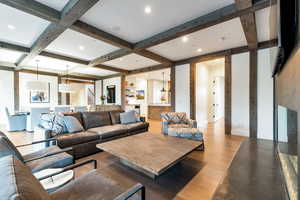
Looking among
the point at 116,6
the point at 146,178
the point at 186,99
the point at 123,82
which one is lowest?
the point at 146,178

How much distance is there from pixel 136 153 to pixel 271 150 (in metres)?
2.14

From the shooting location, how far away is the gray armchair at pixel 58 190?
598 millimetres

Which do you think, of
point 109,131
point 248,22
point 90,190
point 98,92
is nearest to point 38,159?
point 90,190

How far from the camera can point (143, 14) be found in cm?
267

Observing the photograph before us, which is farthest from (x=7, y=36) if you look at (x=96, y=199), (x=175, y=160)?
(x=175, y=160)

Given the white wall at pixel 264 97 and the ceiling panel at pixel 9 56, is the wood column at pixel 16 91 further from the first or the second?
the white wall at pixel 264 97

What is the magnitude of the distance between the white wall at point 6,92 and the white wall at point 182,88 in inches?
311

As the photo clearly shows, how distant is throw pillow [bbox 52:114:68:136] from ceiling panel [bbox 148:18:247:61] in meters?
3.38

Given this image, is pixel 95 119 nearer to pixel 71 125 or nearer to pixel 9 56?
pixel 71 125

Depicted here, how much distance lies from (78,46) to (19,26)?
4.55 feet

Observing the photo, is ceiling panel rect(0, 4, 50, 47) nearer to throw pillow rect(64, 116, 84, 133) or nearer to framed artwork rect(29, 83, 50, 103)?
throw pillow rect(64, 116, 84, 133)

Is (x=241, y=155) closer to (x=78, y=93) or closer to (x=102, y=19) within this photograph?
(x=102, y=19)

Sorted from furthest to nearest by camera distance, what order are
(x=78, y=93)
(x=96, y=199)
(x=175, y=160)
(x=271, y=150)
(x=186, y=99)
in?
(x=78, y=93) → (x=186, y=99) → (x=271, y=150) → (x=175, y=160) → (x=96, y=199)

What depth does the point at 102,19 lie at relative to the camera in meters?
2.85
